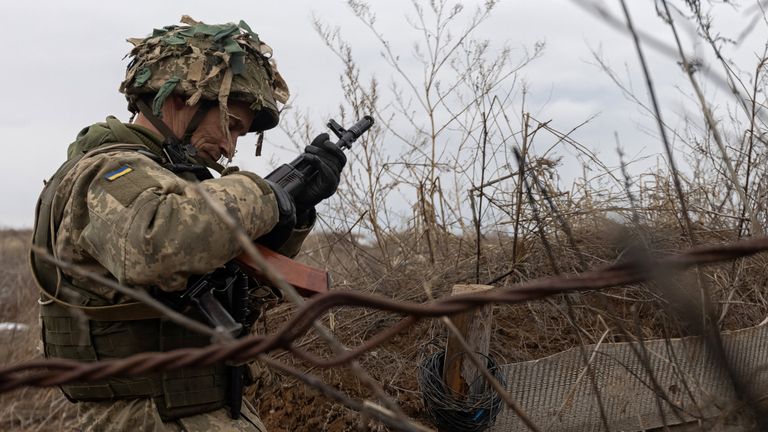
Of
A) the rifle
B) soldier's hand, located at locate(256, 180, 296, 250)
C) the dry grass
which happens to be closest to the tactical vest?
the rifle

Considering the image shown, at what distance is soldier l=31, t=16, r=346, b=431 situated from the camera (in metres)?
1.82

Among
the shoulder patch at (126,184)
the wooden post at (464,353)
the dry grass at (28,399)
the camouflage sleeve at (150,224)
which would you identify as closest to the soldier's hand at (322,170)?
the camouflage sleeve at (150,224)

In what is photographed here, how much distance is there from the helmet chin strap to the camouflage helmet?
30mm

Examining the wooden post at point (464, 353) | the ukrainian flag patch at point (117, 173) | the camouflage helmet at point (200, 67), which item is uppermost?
the camouflage helmet at point (200, 67)

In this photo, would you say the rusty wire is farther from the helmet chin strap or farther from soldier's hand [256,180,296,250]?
the helmet chin strap

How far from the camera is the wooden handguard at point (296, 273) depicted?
7.00 ft

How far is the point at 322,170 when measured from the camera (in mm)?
2430

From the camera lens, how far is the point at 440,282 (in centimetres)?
428

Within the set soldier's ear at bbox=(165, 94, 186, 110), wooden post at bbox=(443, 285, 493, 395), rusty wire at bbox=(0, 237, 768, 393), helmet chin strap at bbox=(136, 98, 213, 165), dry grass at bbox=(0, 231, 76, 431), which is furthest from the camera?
dry grass at bbox=(0, 231, 76, 431)

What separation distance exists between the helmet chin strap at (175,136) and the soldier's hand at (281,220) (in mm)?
368

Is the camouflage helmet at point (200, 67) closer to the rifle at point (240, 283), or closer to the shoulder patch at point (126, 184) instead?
the rifle at point (240, 283)

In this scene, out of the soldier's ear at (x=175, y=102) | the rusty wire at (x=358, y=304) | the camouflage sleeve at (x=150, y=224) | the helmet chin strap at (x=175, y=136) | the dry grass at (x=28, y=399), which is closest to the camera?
the rusty wire at (x=358, y=304)

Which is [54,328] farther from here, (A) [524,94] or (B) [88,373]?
(A) [524,94]

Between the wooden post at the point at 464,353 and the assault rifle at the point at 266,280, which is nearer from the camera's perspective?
the assault rifle at the point at 266,280
